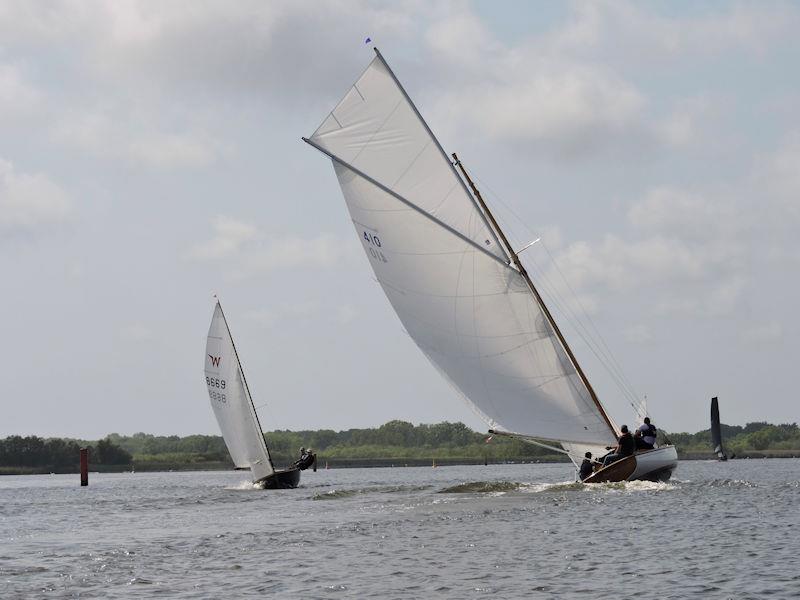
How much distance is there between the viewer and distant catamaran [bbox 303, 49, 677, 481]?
43531 millimetres

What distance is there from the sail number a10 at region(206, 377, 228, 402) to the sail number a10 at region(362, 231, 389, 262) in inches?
1167

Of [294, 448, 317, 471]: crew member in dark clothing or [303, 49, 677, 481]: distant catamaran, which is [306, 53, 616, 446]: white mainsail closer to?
[303, 49, 677, 481]: distant catamaran

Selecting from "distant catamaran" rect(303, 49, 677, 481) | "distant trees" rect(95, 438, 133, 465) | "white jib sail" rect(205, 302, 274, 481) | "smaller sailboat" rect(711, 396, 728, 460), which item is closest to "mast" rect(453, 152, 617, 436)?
"distant catamaran" rect(303, 49, 677, 481)

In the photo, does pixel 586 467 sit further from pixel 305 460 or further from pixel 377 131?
pixel 305 460

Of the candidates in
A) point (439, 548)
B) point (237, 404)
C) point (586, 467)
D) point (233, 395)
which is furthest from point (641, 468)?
point (233, 395)

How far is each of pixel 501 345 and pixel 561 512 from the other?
7977 mm

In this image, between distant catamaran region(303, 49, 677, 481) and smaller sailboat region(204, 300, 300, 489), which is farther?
smaller sailboat region(204, 300, 300, 489)

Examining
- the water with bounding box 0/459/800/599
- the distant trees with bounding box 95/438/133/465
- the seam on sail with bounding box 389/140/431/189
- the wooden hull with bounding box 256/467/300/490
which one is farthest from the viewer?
the distant trees with bounding box 95/438/133/465

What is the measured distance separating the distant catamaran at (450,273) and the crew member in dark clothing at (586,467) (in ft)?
7.53

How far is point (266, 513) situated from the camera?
148ft

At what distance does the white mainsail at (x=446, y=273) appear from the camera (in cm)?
4353

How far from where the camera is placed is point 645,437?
4603cm

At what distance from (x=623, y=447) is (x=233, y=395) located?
32.9 meters

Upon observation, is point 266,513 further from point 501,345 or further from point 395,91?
point 395,91
